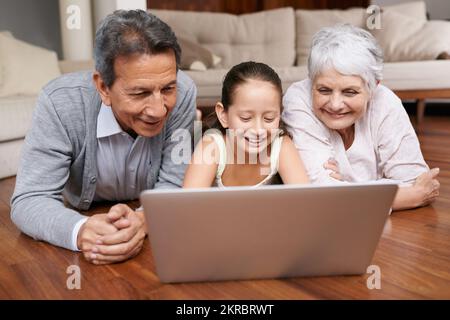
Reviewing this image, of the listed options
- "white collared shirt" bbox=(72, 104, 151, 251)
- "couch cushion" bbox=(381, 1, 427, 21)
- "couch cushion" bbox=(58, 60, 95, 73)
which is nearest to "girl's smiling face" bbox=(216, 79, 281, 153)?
"white collared shirt" bbox=(72, 104, 151, 251)

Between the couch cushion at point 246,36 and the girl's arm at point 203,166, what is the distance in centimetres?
272

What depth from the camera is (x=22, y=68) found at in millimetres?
2646

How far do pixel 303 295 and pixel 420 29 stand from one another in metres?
3.52

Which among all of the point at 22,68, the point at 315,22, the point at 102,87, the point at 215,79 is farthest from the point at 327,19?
the point at 102,87

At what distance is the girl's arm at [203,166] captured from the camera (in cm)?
128

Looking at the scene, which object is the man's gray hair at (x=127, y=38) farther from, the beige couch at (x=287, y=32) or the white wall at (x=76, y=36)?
the beige couch at (x=287, y=32)

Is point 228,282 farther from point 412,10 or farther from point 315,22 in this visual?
point 412,10

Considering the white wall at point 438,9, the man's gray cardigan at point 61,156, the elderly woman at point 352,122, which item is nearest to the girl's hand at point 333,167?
the elderly woman at point 352,122

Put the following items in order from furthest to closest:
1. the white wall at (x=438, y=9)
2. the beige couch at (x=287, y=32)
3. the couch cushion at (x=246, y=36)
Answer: the white wall at (x=438, y=9) → the couch cushion at (x=246, y=36) → the beige couch at (x=287, y=32)

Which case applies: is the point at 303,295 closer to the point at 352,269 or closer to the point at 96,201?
the point at 352,269

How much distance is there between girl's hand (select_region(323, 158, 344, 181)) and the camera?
141 centimetres

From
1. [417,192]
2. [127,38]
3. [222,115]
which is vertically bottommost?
[417,192]

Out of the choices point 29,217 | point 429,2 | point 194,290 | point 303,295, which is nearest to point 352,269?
point 303,295

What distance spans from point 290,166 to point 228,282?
47 cm
